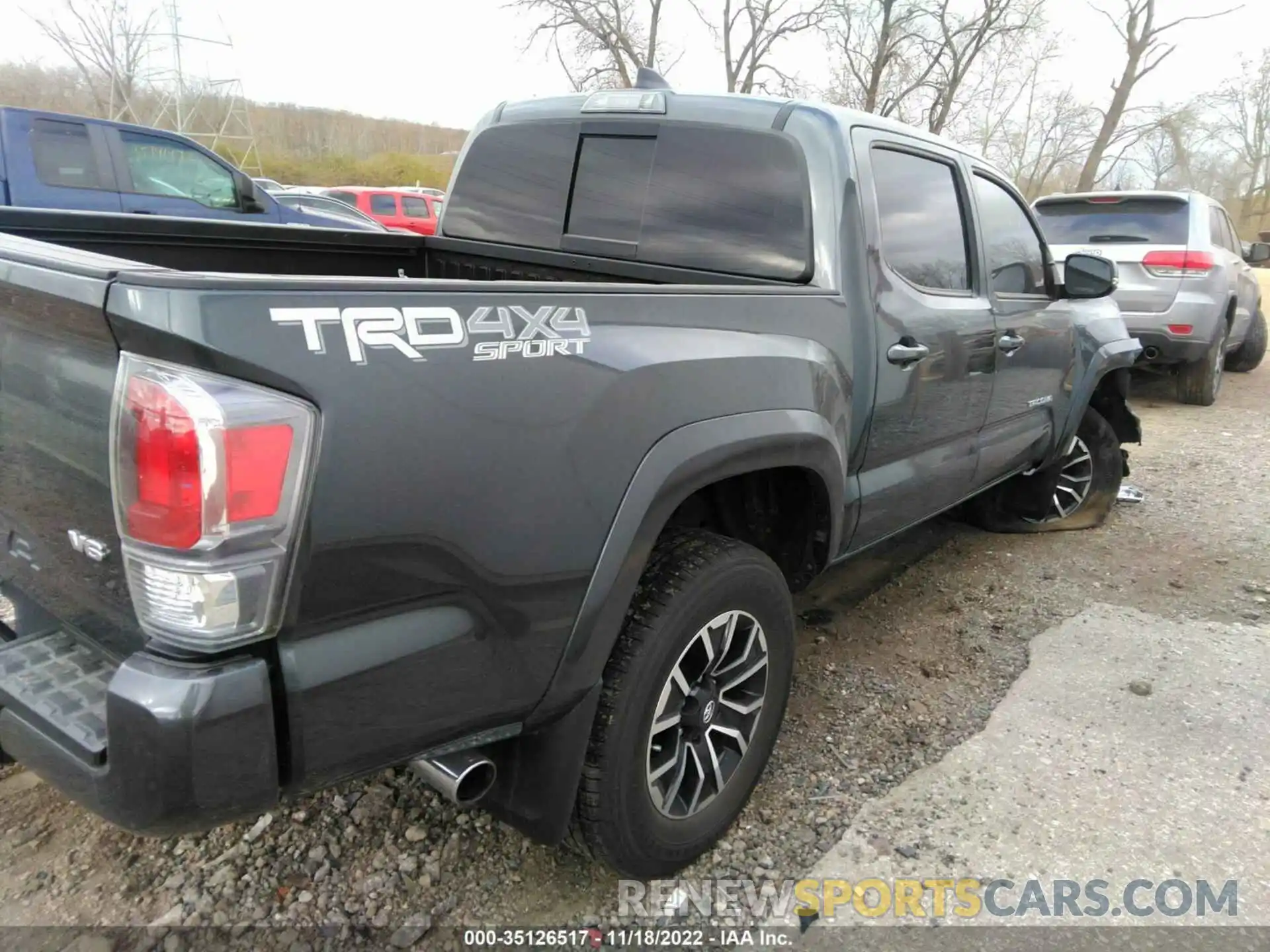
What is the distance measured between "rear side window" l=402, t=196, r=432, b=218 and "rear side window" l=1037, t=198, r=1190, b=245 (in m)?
13.3

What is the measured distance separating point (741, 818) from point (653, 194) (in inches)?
77.4

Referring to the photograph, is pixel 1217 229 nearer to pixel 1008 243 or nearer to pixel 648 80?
pixel 1008 243

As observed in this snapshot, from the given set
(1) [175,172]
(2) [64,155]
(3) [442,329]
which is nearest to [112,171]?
(2) [64,155]

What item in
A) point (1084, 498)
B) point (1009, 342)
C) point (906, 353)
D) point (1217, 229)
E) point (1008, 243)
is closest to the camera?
point (906, 353)

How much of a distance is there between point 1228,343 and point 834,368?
8.77 m

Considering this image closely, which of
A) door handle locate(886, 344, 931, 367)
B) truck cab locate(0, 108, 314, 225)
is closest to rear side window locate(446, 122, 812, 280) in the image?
door handle locate(886, 344, 931, 367)

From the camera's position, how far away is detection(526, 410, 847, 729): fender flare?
1.74m

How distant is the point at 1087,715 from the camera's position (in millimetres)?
3035

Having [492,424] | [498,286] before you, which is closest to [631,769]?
[492,424]

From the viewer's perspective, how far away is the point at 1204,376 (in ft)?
26.8

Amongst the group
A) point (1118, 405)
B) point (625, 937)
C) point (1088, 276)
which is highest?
point (1088, 276)

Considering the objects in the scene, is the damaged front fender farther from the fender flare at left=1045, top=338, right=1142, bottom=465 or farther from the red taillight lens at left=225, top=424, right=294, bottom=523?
the red taillight lens at left=225, top=424, right=294, bottom=523

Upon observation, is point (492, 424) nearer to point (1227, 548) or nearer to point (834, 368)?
point (834, 368)

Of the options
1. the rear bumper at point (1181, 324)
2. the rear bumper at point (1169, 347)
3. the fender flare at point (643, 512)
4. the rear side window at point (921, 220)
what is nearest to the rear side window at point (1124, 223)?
the rear bumper at point (1181, 324)
